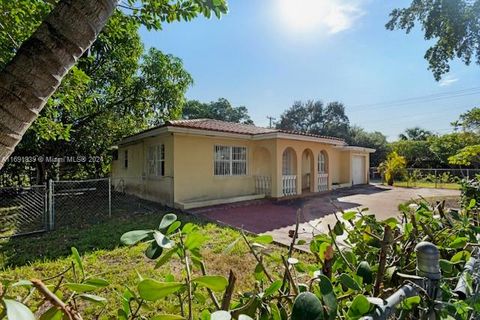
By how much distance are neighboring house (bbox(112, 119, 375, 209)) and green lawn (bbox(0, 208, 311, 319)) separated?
339cm

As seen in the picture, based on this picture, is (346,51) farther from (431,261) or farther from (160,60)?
(431,261)

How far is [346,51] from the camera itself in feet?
43.0

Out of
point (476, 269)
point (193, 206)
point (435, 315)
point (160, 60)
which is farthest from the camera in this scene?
point (160, 60)

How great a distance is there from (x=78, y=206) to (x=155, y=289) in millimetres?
13372

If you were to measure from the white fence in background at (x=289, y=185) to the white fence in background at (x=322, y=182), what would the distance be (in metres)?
2.47

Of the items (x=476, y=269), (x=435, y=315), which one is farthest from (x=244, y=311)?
(x=476, y=269)

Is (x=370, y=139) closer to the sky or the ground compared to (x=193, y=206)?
closer to the sky

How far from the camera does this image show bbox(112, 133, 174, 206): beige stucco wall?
11008 millimetres

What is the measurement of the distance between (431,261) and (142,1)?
4.23m

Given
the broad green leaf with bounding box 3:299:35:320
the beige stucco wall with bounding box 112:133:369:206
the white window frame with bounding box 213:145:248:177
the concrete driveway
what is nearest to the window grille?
the beige stucco wall with bounding box 112:133:369:206

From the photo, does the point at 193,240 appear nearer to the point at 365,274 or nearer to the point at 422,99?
the point at 365,274

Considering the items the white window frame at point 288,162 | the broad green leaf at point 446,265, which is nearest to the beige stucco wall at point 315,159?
the white window frame at point 288,162

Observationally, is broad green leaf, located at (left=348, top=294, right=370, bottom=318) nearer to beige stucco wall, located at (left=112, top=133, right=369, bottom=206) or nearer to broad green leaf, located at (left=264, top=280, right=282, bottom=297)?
broad green leaf, located at (left=264, top=280, right=282, bottom=297)

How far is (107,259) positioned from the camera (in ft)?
18.2
